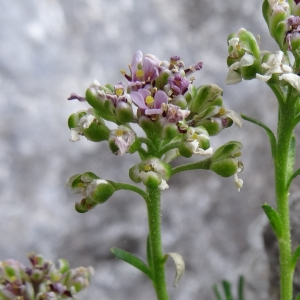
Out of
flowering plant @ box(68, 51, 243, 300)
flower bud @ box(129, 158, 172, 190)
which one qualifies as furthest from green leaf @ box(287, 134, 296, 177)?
flower bud @ box(129, 158, 172, 190)

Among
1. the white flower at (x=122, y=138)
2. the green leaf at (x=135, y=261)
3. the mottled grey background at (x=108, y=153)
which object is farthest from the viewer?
the mottled grey background at (x=108, y=153)

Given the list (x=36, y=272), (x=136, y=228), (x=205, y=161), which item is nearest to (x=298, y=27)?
(x=205, y=161)

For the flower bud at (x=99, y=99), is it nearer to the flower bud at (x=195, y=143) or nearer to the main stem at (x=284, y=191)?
the flower bud at (x=195, y=143)

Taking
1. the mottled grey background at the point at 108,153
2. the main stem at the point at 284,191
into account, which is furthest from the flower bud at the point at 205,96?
the mottled grey background at the point at 108,153

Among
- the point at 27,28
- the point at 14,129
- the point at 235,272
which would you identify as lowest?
the point at 235,272

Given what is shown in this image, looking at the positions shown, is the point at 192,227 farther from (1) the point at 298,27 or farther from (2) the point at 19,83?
(1) the point at 298,27

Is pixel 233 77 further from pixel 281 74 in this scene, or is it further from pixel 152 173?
pixel 152 173

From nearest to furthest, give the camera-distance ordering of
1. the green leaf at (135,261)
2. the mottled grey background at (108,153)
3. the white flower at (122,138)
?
the white flower at (122,138) → the green leaf at (135,261) → the mottled grey background at (108,153)

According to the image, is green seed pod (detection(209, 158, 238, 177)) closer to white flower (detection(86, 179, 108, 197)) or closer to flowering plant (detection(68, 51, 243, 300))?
flowering plant (detection(68, 51, 243, 300))
